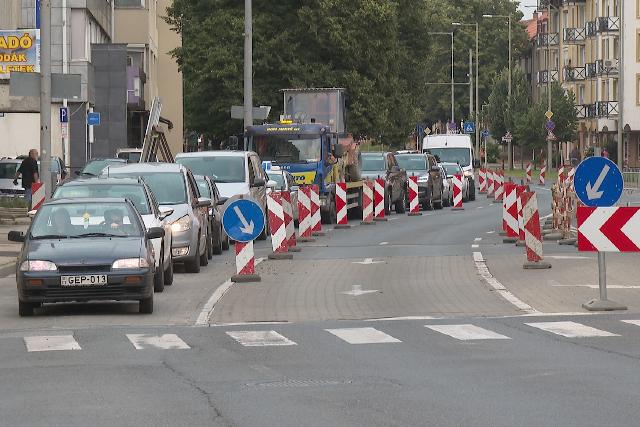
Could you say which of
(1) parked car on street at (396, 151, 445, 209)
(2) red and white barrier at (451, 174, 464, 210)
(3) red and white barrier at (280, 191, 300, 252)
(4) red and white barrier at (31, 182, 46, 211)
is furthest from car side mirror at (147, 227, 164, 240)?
(2) red and white barrier at (451, 174, 464, 210)

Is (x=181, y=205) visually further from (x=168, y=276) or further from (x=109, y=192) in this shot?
(x=109, y=192)

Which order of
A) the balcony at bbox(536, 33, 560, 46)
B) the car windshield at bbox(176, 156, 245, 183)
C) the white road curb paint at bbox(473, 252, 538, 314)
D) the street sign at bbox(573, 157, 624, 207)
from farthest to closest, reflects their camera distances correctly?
the balcony at bbox(536, 33, 560, 46)
the car windshield at bbox(176, 156, 245, 183)
the street sign at bbox(573, 157, 624, 207)
the white road curb paint at bbox(473, 252, 538, 314)

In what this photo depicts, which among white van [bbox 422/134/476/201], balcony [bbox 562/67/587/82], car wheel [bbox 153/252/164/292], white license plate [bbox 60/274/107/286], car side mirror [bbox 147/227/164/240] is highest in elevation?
balcony [bbox 562/67/587/82]

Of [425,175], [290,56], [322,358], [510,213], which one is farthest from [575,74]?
[322,358]

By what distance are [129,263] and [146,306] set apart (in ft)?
2.52

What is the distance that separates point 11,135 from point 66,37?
441 cm

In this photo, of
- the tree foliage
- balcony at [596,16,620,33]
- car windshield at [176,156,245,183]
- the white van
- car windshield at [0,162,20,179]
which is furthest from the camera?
balcony at [596,16,620,33]

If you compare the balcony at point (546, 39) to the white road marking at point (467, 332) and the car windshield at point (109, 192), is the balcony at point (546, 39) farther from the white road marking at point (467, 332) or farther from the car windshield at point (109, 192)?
the white road marking at point (467, 332)

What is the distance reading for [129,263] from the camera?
18.6 meters

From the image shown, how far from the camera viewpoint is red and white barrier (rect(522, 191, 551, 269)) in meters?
25.1

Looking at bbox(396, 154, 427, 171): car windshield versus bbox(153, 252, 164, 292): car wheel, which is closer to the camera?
bbox(153, 252, 164, 292): car wheel

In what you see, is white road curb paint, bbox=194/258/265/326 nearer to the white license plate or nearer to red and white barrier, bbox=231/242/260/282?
red and white barrier, bbox=231/242/260/282

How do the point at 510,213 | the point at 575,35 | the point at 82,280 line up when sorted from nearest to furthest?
the point at 82,280 < the point at 510,213 < the point at 575,35

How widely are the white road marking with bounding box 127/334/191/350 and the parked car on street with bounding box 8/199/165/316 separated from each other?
1891mm
